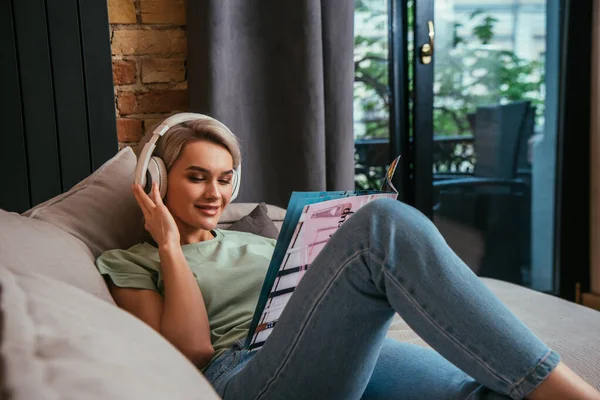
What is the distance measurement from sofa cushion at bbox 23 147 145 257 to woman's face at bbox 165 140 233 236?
0.34 feet

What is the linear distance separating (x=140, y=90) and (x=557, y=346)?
1476 mm

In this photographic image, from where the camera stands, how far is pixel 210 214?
137cm

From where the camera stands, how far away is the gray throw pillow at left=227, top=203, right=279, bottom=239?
1.58m

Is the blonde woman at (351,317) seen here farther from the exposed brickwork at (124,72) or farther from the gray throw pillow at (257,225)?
the exposed brickwork at (124,72)

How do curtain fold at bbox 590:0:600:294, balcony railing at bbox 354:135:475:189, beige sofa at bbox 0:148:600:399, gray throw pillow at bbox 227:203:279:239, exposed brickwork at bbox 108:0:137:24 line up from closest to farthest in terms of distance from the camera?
beige sofa at bbox 0:148:600:399
gray throw pillow at bbox 227:203:279:239
exposed brickwork at bbox 108:0:137:24
curtain fold at bbox 590:0:600:294
balcony railing at bbox 354:135:475:189

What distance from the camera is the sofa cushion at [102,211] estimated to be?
4.23 ft

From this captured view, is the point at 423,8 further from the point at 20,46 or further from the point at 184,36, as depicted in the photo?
the point at 20,46

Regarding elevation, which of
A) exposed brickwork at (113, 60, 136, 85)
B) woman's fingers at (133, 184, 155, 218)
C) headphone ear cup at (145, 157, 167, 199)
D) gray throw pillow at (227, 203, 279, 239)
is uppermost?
exposed brickwork at (113, 60, 136, 85)

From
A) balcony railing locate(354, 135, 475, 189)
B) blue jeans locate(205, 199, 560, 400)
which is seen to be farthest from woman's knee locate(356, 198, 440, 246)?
balcony railing locate(354, 135, 475, 189)

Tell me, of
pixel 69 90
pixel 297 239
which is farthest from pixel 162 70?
pixel 297 239

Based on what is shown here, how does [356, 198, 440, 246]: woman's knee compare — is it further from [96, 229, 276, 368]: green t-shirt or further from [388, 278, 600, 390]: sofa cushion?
[388, 278, 600, 390]: sofa cushion

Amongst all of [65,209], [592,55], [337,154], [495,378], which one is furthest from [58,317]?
[592,55]

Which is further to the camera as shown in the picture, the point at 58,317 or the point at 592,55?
the point at 592,55

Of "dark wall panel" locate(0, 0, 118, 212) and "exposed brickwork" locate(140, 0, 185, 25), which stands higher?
"exposed brickwork" locate(140, 0, 185, 25)
